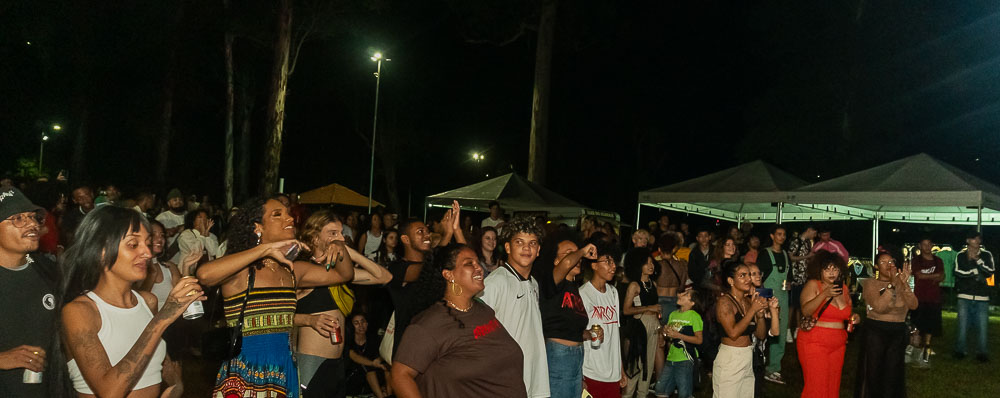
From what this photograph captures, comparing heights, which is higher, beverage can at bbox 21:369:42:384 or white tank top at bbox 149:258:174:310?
white tank top at bbox 149:258:174:310

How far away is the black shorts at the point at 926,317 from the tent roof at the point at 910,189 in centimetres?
157

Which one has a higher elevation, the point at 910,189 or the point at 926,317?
the point at 910,189

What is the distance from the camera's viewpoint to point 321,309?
192 inches

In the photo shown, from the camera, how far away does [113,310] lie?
3135mm

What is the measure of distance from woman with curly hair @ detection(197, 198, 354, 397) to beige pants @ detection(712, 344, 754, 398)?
143 inches

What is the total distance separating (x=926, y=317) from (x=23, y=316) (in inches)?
473

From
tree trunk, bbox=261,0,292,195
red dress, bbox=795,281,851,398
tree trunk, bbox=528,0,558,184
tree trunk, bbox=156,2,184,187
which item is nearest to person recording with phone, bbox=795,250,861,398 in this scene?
red dress, bbox=795,281,851,398

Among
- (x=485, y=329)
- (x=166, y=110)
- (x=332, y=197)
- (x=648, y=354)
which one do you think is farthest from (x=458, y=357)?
(x=166, y=110)

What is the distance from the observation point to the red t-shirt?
1199 centimetres

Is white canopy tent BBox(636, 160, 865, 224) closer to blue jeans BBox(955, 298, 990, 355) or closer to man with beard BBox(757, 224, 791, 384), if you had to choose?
man with beard BBox(757, 224, 791, 384)

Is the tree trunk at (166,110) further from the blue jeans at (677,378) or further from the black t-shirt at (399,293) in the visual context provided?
the black t-shirt at (399,293)

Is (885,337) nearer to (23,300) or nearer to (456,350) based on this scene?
(456,350)

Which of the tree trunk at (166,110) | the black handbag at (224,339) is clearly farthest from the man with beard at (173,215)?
the tree trunk at (166,110)

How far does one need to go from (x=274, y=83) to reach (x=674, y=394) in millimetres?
14017
